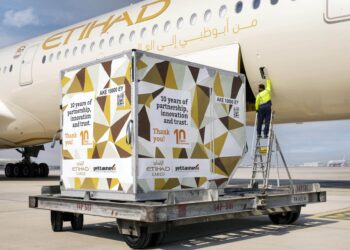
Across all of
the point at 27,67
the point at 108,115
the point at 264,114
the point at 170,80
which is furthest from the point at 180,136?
the point at 27,67

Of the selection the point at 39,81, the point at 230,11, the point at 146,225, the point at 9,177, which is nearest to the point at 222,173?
the point at 146,225

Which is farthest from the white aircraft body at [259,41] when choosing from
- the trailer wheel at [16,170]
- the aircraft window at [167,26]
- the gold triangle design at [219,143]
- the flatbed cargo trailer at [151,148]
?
the trailer wheel at [16,170]

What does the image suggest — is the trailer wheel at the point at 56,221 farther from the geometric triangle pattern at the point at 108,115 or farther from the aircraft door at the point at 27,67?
the aircraft door at the point at 27,67

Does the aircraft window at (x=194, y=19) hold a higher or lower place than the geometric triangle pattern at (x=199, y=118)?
higher

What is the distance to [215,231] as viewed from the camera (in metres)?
7.54

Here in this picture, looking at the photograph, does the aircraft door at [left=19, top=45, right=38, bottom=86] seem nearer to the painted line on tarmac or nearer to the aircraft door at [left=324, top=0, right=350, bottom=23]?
the aircraft door at [left=324, top=0, right=350, bottom=23]

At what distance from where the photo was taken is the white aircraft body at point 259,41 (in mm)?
11375

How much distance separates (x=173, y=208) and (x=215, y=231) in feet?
5.42

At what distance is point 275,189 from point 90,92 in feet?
12.6

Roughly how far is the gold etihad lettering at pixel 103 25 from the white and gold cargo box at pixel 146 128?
7648 millimetres

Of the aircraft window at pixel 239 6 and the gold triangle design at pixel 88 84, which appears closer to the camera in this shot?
the gold triangle design at pixel 88 84

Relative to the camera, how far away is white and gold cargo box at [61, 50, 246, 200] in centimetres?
654

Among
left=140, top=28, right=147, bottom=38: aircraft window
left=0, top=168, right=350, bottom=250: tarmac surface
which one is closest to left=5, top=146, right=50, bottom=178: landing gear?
left=140, top=28, right=147, bottom=38: aircraft window

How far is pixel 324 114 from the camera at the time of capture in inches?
524
